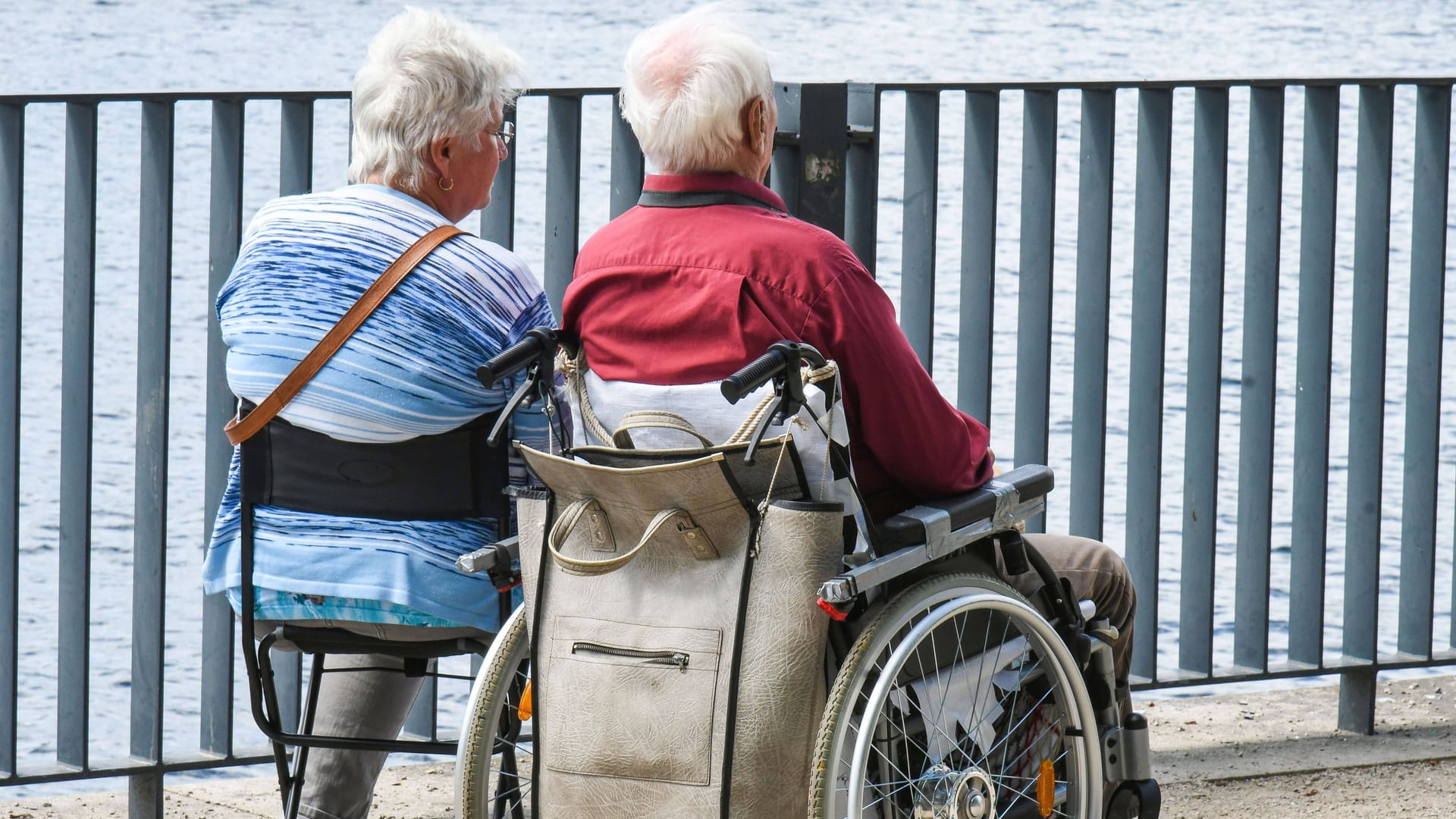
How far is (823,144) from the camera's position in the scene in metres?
3.25

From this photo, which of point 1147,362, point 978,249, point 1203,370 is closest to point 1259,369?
point 1203,370

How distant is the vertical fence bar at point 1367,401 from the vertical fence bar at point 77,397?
96.6 inches

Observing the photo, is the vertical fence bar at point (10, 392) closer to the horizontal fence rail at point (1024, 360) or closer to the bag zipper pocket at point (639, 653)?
the horizontal fence rail at point (1024, 360)

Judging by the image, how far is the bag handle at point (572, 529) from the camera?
6.94ft

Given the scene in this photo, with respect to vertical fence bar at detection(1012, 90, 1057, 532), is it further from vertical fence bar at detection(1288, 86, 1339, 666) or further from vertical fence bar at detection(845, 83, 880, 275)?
vertical fence bar at detection(1288, 86, 1339, 666)

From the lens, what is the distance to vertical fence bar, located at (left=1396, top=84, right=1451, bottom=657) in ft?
11.7

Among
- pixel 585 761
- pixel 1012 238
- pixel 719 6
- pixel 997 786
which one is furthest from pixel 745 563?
pixel 1012 238

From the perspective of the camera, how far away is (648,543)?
2.17 meters

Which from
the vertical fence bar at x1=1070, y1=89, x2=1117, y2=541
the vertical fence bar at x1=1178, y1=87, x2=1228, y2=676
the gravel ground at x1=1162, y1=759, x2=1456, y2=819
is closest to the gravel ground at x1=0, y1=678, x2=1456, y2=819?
the gravel ground at x1=1162, y1=759, x2=1456, y2=819

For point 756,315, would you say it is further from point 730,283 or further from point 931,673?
point 931,673

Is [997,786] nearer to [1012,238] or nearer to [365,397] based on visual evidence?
[365,397]

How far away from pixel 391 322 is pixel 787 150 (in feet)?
3.68

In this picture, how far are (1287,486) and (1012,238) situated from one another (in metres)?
3.02

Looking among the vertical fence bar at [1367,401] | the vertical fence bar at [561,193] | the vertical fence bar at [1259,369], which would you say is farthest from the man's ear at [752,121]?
the vertical fence bar at [1367,401]
